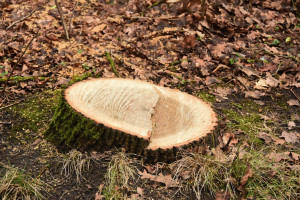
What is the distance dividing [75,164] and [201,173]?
1231mm

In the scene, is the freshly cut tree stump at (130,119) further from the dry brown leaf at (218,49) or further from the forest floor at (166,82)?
the dry brown leaf at (218,49)

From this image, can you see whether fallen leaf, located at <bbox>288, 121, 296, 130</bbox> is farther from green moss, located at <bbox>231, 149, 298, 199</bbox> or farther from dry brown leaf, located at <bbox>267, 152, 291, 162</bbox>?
green moss, located at <bbox>231, 149, 298, 199</bbox>

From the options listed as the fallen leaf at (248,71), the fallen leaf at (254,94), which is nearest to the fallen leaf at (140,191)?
the fallen leaf at (254,94)

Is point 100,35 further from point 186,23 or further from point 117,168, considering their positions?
point 117,168

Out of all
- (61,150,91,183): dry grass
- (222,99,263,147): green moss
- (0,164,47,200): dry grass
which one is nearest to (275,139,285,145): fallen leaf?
(222,99,263,147): green moss

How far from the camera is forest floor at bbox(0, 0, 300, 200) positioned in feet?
9.98

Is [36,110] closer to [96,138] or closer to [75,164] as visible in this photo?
[75,164]

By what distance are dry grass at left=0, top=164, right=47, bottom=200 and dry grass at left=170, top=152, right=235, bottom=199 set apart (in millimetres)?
1249

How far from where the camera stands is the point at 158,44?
568 centimetres

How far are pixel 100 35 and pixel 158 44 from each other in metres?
1.06

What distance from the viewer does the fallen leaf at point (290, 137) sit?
3819 millimetres

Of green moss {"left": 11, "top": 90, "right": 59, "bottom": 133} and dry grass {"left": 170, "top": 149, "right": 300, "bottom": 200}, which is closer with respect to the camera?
dry grass {"left": 170, "top": 149, "right": 300, "bottom": 200}

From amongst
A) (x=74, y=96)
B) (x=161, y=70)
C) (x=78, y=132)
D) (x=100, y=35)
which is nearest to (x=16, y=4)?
(x=100, y=35)

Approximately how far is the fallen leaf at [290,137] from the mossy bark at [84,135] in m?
1.80
